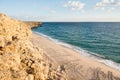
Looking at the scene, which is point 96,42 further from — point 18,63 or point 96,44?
point 18,63

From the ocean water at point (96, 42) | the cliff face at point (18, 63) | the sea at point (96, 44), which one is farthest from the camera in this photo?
the ocean water at point (96, 42)

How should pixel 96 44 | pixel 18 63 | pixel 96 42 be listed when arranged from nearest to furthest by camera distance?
1. pixel 18 63
2. pixel 96 44
3. pixel 96 42

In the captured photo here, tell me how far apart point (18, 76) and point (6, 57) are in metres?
1.45

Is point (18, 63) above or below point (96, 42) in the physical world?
above

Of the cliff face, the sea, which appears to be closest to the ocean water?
the sea

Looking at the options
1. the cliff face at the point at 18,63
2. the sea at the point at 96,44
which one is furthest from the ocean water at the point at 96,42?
the cliff face at the point at 18,63

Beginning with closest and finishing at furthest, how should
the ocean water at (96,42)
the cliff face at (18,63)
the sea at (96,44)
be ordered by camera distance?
the cliff face at (18,63)
the sea at (96,44)
the ocean water at (96,42)

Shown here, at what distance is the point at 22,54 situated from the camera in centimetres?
1198

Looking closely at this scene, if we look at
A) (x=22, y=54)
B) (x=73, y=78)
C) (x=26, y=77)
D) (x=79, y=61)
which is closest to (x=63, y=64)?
(x=79, y=61)

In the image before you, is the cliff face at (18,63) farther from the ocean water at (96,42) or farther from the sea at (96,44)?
the ocean water at (96,42)

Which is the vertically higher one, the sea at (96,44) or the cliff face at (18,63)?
the cliff face at (18,63)

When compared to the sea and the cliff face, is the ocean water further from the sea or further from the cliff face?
the cliff face

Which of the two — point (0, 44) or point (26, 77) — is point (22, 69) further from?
point (0, 44)

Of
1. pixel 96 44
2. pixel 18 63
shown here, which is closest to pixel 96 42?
pixel 96 44
